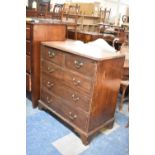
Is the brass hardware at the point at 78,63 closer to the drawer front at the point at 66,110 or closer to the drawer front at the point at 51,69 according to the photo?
the drawer front at the point at 51,69

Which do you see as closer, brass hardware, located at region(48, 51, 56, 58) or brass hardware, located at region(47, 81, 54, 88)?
brass hardware, located at region(48, 51, 56, 58)

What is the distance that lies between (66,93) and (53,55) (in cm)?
43

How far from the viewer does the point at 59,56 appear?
6.14ft

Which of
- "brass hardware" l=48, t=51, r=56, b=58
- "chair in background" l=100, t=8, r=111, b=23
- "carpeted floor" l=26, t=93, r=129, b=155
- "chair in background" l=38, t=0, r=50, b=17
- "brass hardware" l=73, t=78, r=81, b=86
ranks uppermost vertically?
"chair in background" l=100, t=8, r=111, b=23

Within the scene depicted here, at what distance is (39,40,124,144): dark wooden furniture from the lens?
5.18 ft

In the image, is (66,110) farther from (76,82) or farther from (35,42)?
(35,42)

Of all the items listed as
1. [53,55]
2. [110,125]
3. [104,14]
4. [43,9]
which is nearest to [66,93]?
[53,55]

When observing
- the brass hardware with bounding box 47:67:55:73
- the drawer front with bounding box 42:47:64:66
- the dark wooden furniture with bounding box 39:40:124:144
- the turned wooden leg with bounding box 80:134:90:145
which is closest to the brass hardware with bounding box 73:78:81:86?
the dark wooden furniture with bounding box 39:40:124:144

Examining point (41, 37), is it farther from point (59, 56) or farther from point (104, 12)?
point (104, 12)

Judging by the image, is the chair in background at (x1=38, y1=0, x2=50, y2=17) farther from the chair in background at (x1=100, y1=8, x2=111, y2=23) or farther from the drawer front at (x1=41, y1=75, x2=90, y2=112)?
the drawer front at (x1=41, y1=75, x2=90, y2=112)
